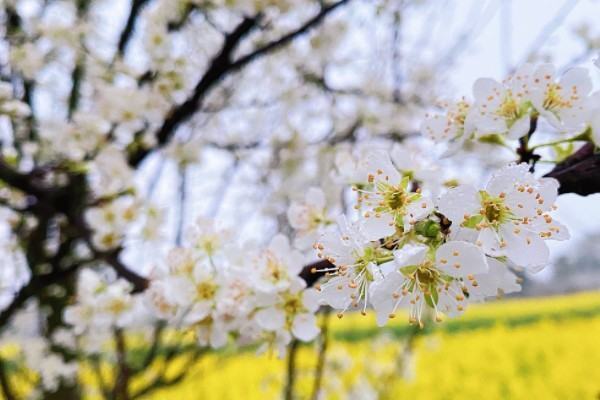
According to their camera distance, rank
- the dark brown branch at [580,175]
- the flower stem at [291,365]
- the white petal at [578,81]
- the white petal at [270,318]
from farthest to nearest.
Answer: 1. the flower stem at [291,365]
2. the white petal at [270,318]
3. the white petal at [578,81]
4. the dark brown branch at [580,175]

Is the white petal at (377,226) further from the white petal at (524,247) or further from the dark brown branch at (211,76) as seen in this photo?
the dark brown branch at (211,76)

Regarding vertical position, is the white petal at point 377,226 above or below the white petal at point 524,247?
above

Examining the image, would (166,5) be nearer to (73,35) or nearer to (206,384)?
(73,35)

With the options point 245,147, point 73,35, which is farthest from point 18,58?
point 245,147

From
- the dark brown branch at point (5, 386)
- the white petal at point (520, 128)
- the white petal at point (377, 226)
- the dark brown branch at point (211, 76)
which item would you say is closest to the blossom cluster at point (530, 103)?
the white petal at point (520, 128)

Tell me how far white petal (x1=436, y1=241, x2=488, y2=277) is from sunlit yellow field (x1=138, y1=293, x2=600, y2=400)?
259 centimetres

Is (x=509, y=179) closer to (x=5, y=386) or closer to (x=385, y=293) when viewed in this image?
(x=385, y=293)

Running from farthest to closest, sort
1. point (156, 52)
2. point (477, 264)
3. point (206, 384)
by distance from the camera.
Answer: point (206, 384)
point (156, 52)
point (477, 264)

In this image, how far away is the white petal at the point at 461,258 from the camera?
→ 59cm

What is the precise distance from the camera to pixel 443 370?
17.7ft

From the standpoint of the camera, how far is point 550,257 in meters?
0.64

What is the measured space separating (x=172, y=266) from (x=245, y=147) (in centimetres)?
203

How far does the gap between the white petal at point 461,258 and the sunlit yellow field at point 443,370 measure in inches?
102

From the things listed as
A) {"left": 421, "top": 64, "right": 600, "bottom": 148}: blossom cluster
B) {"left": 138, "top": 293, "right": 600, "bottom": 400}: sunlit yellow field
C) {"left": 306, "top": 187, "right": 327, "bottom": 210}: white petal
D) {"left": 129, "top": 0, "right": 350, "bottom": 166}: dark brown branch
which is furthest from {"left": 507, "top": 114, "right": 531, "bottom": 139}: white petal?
{"left": 138, "top": 293, "right": 600, "bottom": 400}: sunlit yellow field
